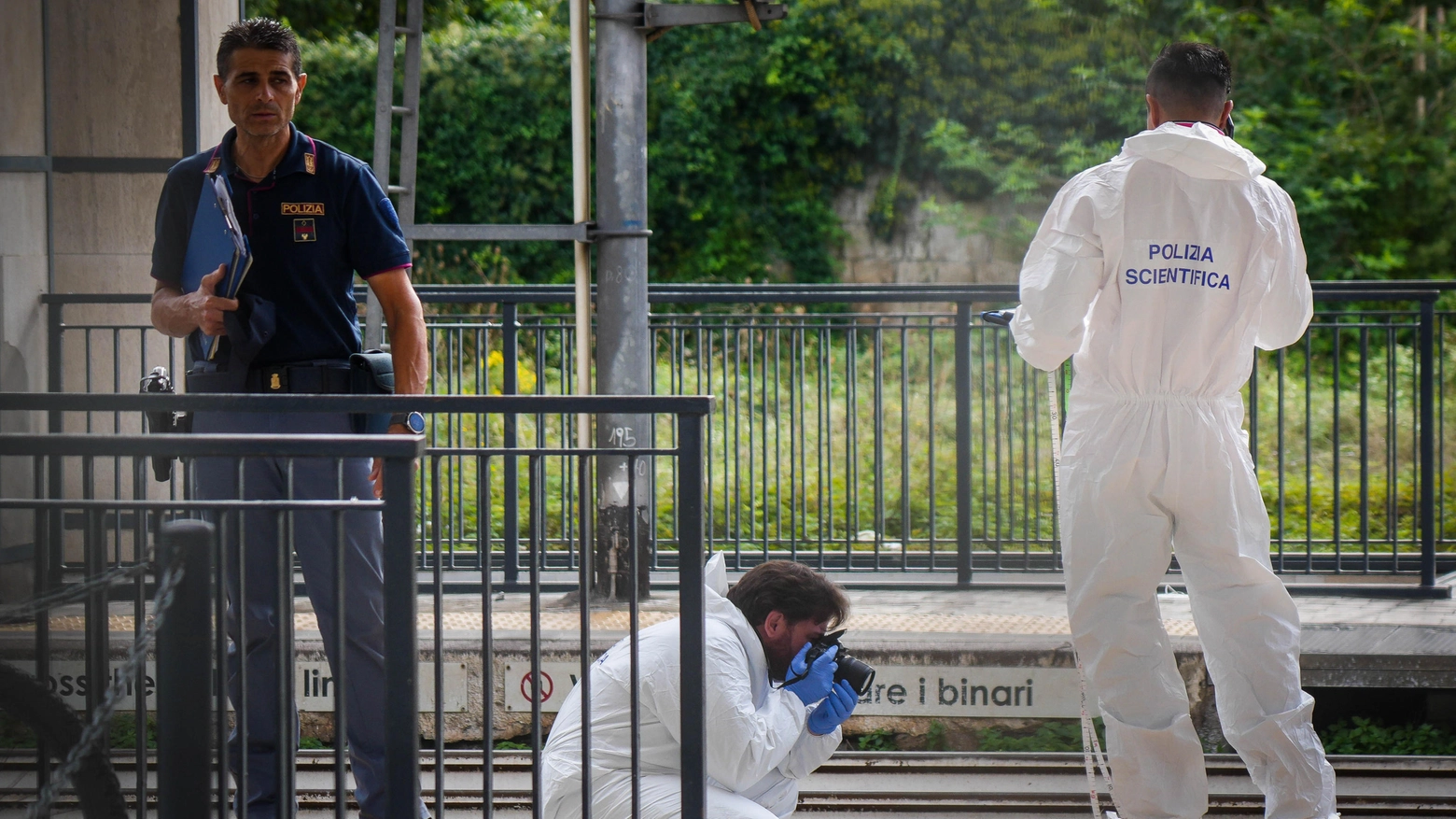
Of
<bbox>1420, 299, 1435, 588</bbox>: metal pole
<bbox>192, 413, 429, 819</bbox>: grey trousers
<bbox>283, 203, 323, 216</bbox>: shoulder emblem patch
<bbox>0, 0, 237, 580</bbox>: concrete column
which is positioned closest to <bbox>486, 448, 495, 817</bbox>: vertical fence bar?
→ <bbox>192, 413, 429, 819</bbox>: grey trousers

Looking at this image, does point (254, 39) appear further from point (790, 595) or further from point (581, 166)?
point (790, 595)

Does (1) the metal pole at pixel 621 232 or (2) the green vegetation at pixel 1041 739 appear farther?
(1) the metal pole at pixel 621 232

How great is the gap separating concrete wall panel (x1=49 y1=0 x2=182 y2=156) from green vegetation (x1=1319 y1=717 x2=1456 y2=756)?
5287 millimetres

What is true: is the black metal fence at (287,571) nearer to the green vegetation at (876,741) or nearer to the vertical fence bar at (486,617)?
the vertical fence bar at (486,617)

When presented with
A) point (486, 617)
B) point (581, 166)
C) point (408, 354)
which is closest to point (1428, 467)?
point (581, 166)

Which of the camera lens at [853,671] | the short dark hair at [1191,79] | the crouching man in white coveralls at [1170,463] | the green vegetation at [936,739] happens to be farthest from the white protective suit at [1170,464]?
the green vegetation at [936,739]

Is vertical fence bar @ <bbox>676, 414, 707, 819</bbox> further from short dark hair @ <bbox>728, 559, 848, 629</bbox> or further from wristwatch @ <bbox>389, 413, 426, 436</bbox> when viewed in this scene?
wristwatch @ <bbox>389, 413, 426, 436</bbox>

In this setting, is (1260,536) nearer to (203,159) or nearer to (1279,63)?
(203,159)

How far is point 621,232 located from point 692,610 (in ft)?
8.94

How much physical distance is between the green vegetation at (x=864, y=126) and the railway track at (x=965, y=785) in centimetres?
1158

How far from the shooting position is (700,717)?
9.21 feet

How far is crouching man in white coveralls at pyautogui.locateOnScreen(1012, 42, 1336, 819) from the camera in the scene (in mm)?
3414

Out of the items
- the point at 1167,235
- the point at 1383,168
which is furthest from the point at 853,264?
the point at 1167,235

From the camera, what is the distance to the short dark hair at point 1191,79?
358cm
